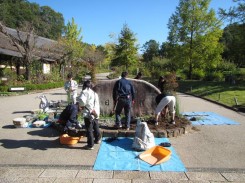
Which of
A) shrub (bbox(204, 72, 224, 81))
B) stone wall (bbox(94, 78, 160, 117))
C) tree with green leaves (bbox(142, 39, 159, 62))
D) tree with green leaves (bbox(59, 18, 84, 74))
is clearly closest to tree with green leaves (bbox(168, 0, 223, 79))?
shrub (bbox(204, 72, 224, 81))

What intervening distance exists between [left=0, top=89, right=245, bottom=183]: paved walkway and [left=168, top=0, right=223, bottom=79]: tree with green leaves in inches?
705

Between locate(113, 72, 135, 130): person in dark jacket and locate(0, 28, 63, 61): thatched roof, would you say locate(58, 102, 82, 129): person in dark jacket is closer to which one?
locate(113, 72, 135, 130): person in dark jacket

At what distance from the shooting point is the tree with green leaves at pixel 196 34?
24297mm

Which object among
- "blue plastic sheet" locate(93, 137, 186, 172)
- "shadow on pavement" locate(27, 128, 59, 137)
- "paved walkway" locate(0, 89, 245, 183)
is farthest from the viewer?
"shadow on pavement" locate(27, 128, 59, 137)

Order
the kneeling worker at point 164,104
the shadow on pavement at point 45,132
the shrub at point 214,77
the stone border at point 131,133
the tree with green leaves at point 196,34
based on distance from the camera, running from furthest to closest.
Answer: the shrub at point 214,77 → the tree with green leaves at point 196,34 → the kneeling worker at point 164,104 → the shadow on pavement at point 45,132 → the stone border at point 131,133

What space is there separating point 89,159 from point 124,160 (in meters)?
0.81

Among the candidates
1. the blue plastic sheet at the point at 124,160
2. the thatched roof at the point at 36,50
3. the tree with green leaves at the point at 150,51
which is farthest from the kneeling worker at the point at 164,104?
the tree with green leaves at the point at 150,51

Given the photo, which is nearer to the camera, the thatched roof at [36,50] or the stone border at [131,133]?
the stone border at [131,133]

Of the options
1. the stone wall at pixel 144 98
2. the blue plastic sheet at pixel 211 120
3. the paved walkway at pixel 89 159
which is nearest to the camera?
the paved walkway at pixel 89 159

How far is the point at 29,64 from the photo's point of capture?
71.1 feet

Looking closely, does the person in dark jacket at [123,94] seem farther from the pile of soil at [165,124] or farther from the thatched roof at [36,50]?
the thatched roof at [36,50]

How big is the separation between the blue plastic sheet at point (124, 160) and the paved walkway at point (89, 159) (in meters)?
0.17

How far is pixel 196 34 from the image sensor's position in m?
24.9

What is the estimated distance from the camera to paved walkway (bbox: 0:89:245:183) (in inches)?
183
